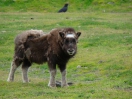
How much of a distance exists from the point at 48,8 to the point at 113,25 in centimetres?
2269

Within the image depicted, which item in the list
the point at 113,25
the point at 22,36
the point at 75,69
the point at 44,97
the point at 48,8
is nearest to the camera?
the point at 44,97

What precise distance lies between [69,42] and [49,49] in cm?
105

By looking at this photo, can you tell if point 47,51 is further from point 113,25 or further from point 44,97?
point 113,25

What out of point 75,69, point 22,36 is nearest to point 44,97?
point 22,36

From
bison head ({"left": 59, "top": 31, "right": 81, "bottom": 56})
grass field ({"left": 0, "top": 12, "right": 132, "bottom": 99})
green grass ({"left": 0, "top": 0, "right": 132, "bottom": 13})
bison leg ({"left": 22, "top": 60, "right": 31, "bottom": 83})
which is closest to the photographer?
grass field ({"left": 0, "top": 12, "right": 132, "bottom": 99})

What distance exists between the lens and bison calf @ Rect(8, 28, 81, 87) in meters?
15.4

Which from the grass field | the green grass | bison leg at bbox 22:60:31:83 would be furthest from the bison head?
the green grass

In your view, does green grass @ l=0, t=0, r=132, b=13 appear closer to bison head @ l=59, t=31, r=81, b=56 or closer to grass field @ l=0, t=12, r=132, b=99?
grass field @ l=0, t=12, r=132, b=99

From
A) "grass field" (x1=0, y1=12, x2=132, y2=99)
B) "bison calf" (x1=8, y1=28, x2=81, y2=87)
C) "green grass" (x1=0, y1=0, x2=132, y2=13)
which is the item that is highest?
"bison calf" (x1=8, y1=28, x2=81, y2=87)

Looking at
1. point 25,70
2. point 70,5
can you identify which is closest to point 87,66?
point 25,70

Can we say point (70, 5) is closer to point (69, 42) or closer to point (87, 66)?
point (87, 66)

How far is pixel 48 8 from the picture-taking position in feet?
186

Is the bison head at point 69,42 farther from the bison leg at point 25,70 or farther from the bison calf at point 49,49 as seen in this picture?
the bison leg at point 25,70

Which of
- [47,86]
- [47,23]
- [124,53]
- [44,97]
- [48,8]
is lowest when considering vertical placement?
[48,8]
